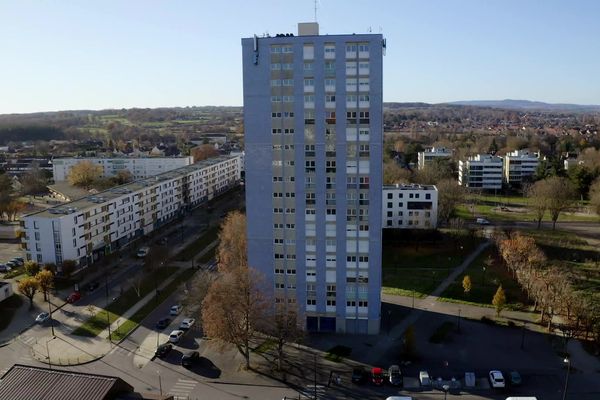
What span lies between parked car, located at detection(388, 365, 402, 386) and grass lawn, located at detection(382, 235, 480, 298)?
44.0 feet

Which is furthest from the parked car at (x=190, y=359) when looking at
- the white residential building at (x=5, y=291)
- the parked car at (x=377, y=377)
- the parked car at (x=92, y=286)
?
the white residential building at (x=5, y=291)

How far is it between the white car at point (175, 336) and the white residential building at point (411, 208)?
3214 centimetres

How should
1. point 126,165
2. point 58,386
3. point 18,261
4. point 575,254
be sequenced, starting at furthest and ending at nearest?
point 126,165
point 575,254
point 18,261
point 58,386

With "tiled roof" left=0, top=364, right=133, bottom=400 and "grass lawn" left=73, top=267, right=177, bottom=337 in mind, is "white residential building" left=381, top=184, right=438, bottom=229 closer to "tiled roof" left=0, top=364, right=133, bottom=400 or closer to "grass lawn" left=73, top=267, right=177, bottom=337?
"grass lawn" left=73, top=267, right=177, bottom=337

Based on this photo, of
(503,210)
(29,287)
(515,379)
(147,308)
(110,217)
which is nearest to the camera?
(515,379)

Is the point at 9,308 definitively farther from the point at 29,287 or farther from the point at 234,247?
the point at 234,247

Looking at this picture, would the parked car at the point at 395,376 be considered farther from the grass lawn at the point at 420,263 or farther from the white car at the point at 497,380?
the grass lawn at the point at 420,263

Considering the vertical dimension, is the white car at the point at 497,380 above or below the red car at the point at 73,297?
below

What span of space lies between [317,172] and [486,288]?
19.7 metres

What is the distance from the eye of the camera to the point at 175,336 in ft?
111

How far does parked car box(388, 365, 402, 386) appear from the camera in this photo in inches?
1126

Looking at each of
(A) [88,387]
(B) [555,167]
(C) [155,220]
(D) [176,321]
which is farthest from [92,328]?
(B) [555,167]

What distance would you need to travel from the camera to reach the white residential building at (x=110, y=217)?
46.6m

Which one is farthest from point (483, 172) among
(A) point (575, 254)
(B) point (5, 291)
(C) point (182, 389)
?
(B) point (5, 291)
